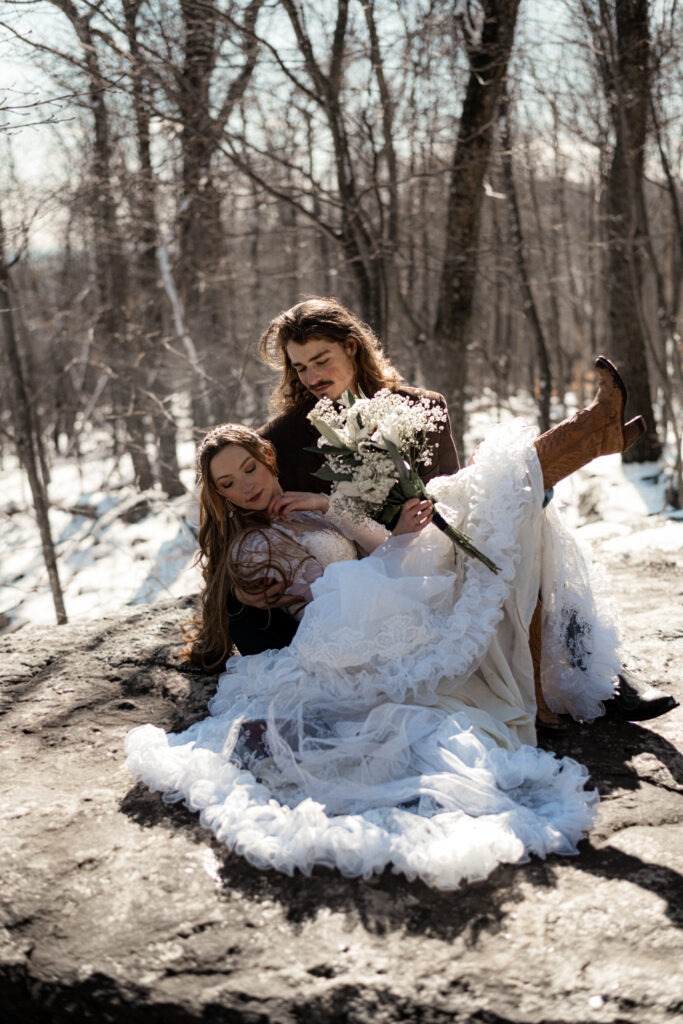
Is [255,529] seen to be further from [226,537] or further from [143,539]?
[143,539]

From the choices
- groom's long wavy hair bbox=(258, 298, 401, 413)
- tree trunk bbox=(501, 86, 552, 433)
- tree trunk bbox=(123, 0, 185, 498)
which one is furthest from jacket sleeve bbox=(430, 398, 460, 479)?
tree trunk bbox=(501, 86, 552, 433)

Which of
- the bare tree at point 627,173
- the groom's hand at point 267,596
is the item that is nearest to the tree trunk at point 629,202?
the bare tree at point 627,173

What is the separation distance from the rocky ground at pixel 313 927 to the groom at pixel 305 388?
2.58ft

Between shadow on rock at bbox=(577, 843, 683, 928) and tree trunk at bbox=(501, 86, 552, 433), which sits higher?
tree trunk at bbox=(501, 86, 552, 433)

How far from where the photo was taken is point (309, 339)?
4051mm

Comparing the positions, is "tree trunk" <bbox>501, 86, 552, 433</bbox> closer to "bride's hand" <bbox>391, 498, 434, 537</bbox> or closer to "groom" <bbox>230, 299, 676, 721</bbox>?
"groom" <bbox>230, 299, 676, 721</bbox>

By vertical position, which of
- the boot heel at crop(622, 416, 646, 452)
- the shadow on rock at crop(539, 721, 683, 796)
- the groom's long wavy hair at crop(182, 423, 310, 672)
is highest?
the boot heel at crop(622, 416, 646, 452)

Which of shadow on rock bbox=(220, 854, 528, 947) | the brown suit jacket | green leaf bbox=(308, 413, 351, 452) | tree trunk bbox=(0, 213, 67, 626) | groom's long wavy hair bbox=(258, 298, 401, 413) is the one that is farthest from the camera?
tree trunk bbox=(0, 213, 67, 626)

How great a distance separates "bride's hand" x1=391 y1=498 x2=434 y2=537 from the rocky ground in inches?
41.0

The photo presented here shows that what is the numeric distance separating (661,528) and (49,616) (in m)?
6.34

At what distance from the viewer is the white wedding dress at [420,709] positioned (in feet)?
7.96

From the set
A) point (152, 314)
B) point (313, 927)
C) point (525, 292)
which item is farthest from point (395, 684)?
point (152, 314)

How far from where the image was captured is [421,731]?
2.77 metres

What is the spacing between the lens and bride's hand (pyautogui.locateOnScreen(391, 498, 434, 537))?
3.15 meters
